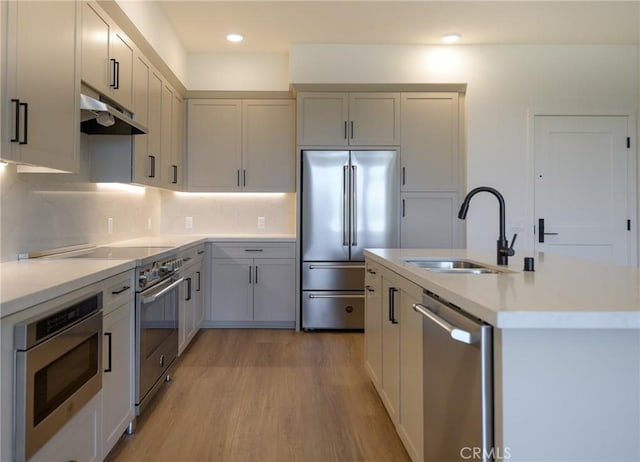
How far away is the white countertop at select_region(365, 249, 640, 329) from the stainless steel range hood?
1722 mm

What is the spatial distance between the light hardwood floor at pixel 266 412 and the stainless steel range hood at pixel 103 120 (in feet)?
5.45

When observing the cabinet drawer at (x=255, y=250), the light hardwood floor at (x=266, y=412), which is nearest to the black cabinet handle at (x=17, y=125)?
the light hardwood floor at (x=266, y=412)

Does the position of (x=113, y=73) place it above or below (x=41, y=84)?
above

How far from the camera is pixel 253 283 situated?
4121 millimetres

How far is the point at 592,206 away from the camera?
13.7ft

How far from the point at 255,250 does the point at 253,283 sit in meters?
0.33

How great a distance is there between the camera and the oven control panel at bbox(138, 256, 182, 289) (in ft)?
7.16

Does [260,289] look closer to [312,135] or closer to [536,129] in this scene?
[312,135]

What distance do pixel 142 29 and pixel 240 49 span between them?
1.52 metres

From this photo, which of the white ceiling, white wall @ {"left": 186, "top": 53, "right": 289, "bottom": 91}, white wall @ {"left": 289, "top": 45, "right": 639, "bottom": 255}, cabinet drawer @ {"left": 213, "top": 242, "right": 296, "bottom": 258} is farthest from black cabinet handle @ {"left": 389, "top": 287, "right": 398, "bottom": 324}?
white wall @ {"left": 186, "top": 53, "right": 289, "bottom": 91}

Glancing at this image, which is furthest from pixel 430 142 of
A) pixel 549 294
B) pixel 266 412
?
pixel 549 294

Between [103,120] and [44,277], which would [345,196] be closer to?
[103,120]

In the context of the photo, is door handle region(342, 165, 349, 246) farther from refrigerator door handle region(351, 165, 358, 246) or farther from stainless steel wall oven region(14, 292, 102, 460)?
stainless steel wall oven region(14, 292, 102, 460)

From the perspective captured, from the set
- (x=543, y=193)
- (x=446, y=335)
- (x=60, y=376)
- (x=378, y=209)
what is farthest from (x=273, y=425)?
(x=543, y=193)
